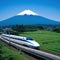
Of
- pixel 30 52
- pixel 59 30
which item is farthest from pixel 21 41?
pixel 59 30

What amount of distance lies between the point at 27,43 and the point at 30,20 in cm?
16164

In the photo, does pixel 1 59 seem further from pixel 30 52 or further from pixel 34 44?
pixel 34 44

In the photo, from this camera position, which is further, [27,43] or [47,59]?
[27,43]

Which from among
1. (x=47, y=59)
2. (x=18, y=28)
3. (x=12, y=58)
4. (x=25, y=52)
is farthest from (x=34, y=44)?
(x=18, y=28)

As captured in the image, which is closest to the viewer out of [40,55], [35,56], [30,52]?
[40,55]

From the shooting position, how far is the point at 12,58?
21.0m

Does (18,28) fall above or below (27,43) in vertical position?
above

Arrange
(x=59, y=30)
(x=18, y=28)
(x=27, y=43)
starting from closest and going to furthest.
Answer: (x=27, y=43)
(x=59, y=30)
(x=18, y=28)

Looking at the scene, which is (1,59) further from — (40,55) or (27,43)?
(27,43)

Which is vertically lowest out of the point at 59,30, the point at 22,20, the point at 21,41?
the point at 21,41

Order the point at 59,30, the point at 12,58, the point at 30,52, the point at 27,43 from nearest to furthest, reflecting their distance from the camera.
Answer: the point at 12,58
the point at 30,52
the point at 27,43
the point at 59,30

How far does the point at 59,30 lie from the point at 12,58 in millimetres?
64973

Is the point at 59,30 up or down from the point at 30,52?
up

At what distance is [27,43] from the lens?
37.1m
